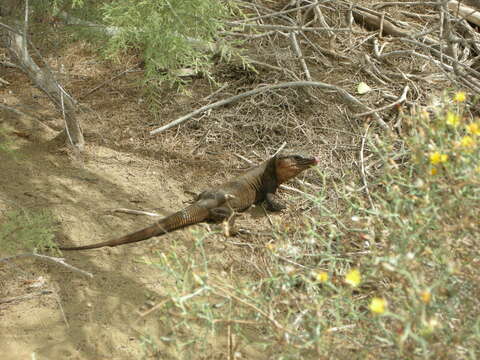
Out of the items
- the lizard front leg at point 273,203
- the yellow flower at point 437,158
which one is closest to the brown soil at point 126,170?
the lizard front leg at point 273,203

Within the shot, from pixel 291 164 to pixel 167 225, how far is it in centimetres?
159

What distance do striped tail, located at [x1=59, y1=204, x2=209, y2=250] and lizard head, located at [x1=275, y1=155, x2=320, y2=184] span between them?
1018mm

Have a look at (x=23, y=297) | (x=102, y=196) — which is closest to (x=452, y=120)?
(x=23, y=297)

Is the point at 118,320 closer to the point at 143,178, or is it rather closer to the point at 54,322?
the point at 54,322

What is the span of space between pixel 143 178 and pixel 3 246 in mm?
1941

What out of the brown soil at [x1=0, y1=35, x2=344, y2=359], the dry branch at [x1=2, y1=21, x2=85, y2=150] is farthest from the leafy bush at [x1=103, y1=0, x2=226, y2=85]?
the brown soil at [x1=0, y1=35, x2=344, y2=359]

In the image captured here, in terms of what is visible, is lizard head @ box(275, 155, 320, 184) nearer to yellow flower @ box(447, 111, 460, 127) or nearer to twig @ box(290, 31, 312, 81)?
twig @ box(290, 31, 312, 81)

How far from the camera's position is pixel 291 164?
599 cm

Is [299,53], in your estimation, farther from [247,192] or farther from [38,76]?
[38,76]

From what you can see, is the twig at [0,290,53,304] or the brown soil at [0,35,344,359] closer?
the brown soil at [0,35,344,359]

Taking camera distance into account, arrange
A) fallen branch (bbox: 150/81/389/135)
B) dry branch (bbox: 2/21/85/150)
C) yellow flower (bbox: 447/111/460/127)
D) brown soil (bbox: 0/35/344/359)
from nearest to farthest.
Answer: yellow flower (bbox: 447/111/460/127) → brown soil (bbox: 0/35/344/359) → dry branch (bbox: 2/21/85/150) → fallen branch (bbox: 150/81/389/135)

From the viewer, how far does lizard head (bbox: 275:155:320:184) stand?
5.98 m

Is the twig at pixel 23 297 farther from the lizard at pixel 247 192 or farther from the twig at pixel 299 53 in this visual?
the twig at pixel 299 53

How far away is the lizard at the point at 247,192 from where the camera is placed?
5.53 metres
